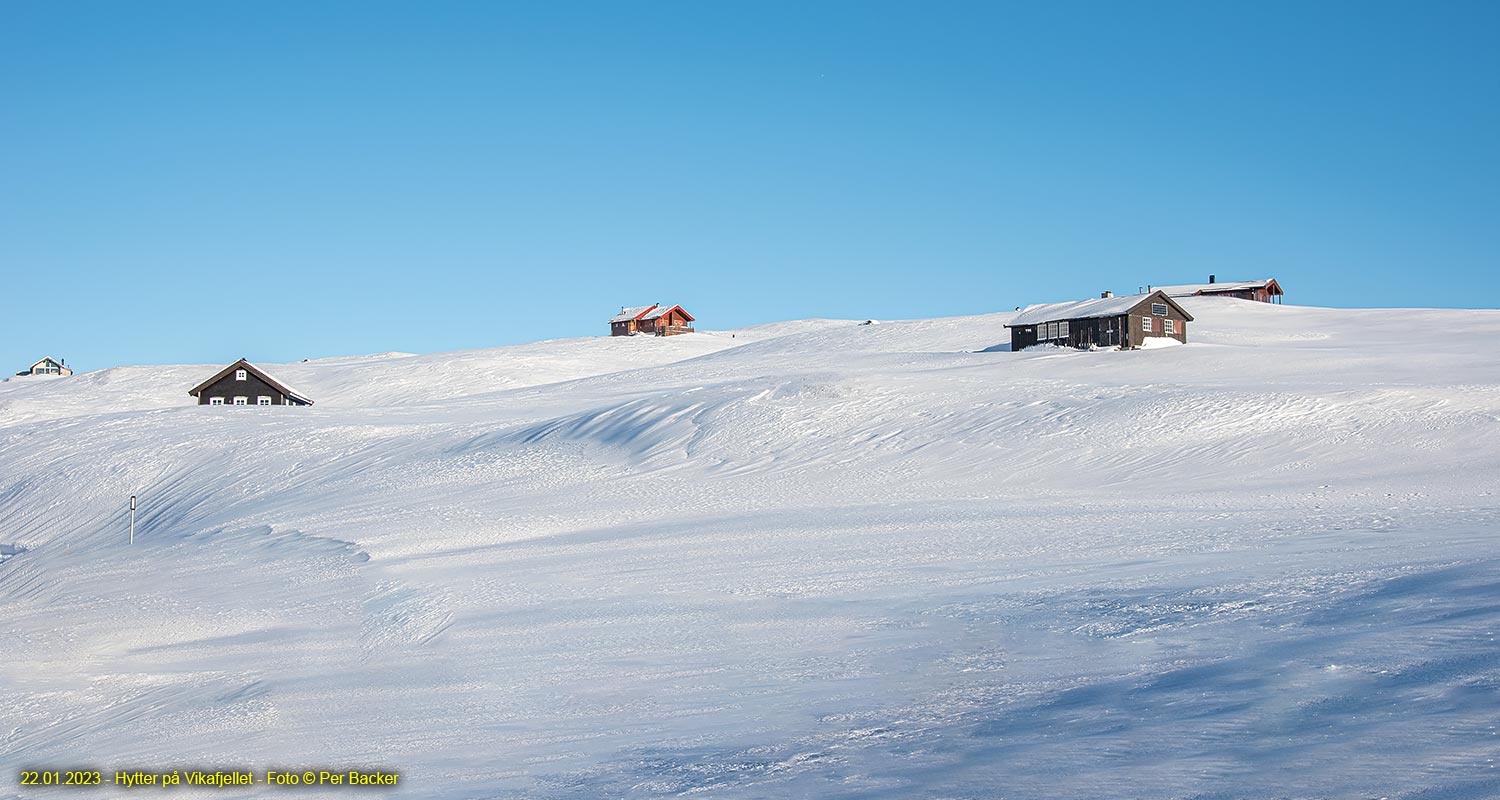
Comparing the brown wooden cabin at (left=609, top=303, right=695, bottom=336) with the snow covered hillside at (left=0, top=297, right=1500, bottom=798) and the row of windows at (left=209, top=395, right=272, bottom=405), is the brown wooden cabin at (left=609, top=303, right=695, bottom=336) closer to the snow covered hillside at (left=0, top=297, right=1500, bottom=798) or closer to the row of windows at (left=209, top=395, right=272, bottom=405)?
the row of windows at (left=209, top=395, right=272, bottom=405)

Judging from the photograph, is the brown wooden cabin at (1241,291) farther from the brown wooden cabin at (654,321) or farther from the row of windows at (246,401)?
the row of windows at (246,401)

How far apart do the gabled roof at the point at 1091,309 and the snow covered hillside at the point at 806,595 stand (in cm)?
2221

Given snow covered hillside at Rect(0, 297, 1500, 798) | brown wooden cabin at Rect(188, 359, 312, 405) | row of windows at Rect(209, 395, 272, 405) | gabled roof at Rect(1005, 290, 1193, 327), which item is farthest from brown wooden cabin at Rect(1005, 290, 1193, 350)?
Answer: row of windows at Rect(209, 395, 272, 405)

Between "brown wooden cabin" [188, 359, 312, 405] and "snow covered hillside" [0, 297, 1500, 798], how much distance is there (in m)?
20.2

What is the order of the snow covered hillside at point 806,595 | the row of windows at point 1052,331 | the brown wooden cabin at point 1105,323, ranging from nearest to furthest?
Answer: the snow covered hillside at point 806,595
the brown wooden cabin at point 1105,323
the row of windows at point 1052,331

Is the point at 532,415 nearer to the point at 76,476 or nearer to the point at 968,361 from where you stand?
the point at 76,476

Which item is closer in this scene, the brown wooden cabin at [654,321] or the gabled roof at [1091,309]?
the gabled roof at [1091,309]

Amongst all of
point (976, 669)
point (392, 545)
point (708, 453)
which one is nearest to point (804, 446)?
point (708, 453)

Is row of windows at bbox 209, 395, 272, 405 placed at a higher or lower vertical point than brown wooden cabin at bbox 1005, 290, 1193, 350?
lower

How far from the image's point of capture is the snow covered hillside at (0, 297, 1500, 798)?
29.4ft

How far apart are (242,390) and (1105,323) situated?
51417 millimetres

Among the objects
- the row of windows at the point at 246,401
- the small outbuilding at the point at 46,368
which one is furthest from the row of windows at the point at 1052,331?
the small outbuilding at the point at 46,368

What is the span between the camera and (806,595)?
53.6ft

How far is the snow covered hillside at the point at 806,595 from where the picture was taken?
29.4 ft
